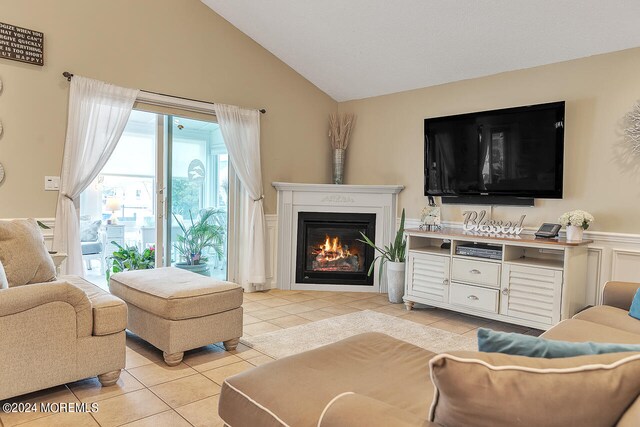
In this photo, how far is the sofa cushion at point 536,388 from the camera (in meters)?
0.84

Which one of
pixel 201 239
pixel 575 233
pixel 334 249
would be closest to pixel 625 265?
pixel 575 233

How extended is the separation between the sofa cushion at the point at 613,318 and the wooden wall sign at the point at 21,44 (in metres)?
4.23

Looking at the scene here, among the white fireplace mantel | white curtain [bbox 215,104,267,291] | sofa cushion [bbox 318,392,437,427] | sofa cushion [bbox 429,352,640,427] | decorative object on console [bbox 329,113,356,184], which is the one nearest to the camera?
sofa cushion [bbox 429,352,640,427]

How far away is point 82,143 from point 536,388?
3.80 metres

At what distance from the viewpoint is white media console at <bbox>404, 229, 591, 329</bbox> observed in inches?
134

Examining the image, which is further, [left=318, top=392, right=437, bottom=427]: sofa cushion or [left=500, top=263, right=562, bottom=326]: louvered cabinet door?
[left=500, top=263, right=562, bottom=326]: louvered cabinet door

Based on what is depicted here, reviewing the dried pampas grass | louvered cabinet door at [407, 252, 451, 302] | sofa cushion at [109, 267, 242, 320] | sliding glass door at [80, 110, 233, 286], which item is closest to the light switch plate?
sliding glass door at [80, 110, 233, 286]

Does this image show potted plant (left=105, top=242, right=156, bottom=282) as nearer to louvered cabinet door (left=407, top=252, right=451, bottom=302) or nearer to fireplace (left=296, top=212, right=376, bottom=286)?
fireplace (left=296, top=212, right=376, bottom=286)

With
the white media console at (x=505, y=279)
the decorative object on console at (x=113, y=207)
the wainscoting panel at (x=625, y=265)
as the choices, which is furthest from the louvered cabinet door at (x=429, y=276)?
the decorative object on console at (x=113, y=207)

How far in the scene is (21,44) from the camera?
3.33m

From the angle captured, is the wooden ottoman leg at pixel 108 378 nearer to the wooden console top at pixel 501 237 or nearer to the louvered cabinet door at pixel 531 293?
the wooden console top at pixel 501 237

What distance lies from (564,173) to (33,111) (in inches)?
176

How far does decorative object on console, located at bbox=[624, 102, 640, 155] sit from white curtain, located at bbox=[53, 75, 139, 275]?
4215 mm

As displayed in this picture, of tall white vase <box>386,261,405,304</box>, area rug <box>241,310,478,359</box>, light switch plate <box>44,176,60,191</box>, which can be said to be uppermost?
light switch plate <box>44,176,60,191</box>
